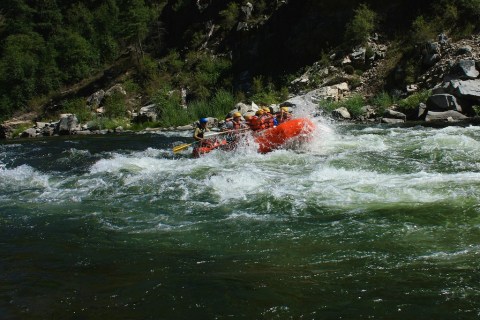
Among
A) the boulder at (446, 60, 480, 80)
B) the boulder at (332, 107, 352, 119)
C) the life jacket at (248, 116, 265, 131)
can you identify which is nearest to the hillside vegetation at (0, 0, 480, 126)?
the boulder at (332, 107, 352, 119)

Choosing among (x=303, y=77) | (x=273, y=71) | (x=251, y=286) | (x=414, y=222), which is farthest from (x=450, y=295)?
(x=273, y=71)

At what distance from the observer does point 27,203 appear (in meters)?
7.67

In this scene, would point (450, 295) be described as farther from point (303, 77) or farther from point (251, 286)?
point (303, 77)

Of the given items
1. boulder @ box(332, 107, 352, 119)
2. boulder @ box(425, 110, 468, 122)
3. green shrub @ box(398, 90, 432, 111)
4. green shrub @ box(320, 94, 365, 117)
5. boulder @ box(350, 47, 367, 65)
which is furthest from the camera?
boulder @ box(350, 47, 367, 65)

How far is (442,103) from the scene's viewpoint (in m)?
15.6

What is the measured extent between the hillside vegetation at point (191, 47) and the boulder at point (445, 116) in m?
3.52

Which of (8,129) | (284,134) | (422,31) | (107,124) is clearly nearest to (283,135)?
(284,134)

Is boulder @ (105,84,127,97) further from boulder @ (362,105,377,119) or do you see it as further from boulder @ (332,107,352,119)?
boulder @ (362,105,377,119)

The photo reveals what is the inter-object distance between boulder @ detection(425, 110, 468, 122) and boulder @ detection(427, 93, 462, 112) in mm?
262

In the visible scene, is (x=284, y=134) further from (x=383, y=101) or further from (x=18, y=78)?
(x=18, y=78)

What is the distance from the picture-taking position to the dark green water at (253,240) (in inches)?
140

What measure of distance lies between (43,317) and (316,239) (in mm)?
2778

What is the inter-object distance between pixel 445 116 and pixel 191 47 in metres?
23.0

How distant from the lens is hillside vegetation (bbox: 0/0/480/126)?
2266 cm
